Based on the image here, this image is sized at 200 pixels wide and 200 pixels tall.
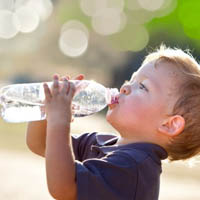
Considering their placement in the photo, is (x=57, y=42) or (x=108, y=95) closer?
(x=108, y=95)

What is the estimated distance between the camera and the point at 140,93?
8.80 ft

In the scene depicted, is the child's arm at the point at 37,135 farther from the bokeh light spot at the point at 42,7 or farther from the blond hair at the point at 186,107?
the bokeh light spot at the point at 42,7

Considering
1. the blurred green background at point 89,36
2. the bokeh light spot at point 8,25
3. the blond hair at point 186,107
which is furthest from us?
the bokeh light spot at point 8,25

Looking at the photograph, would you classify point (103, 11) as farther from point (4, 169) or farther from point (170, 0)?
point (4, 169)

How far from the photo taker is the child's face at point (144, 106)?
2643mm

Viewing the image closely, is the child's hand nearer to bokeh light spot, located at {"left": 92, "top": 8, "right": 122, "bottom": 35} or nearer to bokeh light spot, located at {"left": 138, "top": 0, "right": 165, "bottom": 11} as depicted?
bokeh light spot, located at {"left": 138, "top": 0, "right": 165, "bottom": 11}

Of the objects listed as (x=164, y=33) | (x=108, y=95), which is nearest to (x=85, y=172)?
(x=108, y=95)

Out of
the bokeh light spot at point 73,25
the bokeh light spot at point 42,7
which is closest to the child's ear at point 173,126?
the bokeh light spot at point 73,25

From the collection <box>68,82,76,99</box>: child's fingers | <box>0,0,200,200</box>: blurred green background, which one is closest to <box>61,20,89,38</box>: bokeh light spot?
<box>0,0,200,200</box>: blurred green background

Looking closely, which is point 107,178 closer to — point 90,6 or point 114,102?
point 114,102

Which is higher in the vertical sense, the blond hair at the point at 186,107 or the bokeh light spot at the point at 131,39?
the blond hair at the point at 186,107

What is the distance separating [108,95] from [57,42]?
16504mm

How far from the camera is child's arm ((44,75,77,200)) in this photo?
226cm

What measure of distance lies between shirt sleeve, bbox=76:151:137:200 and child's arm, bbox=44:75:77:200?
4 cm
